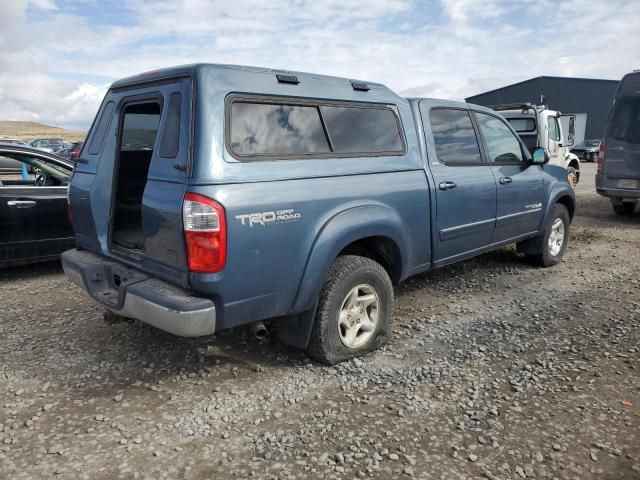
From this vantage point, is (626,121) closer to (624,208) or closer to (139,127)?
(624,208)

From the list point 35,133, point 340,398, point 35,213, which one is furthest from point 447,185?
Result: point 35,133

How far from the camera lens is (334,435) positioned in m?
2.84

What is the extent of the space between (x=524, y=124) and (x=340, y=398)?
9883 millimetres

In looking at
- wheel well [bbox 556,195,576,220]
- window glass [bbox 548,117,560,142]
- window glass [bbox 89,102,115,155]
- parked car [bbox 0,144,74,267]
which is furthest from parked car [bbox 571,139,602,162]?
window glass [bbox 89,102,115,155]

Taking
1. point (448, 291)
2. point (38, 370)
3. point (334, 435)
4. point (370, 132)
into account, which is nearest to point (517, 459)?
point (334, 435)

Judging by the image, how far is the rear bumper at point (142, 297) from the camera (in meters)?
2.84

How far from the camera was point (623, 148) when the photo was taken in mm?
9227

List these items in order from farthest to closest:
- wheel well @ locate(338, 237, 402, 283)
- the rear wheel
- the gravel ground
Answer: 1. the rear wheel
2. wheel well @ locate(338, 237, 402, 283)
3. the gravel ground

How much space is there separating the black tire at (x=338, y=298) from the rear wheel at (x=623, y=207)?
8210 millimetres

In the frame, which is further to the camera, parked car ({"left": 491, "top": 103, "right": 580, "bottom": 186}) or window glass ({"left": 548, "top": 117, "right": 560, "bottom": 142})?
window glass ({"left": 548, "top": 117, "right": 560, "bottom": 142})

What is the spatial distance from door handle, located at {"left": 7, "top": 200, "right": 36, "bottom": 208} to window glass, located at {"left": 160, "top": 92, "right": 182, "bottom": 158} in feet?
10.5

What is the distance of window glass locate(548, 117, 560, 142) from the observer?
39.7 ft

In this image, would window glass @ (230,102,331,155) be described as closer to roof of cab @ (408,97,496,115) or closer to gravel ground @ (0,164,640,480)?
roof of cab @ (408,97,496,115)

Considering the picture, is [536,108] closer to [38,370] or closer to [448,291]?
[448,291]
